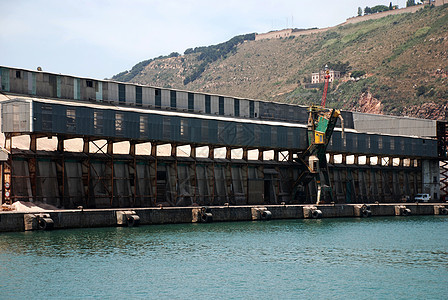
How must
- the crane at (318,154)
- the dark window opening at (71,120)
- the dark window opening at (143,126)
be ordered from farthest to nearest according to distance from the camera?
the crane at (318,154)
the dark window opening at (143,126)
the dark window opening at (71,120)

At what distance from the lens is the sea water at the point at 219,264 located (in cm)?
3556

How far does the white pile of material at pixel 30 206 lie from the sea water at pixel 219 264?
4697mm

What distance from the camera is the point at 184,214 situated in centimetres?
6525

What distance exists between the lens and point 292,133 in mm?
85812

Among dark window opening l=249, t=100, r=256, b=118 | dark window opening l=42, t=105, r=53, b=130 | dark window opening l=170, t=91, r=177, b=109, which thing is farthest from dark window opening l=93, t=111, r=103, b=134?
dark window opening l=249, t=100, r=256, b=118

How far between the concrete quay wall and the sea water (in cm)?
99

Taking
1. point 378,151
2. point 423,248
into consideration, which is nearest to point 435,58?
point 378,151

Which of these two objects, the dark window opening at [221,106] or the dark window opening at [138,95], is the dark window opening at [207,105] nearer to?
the dark window opening at [221,106]

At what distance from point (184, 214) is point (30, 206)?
604 inches

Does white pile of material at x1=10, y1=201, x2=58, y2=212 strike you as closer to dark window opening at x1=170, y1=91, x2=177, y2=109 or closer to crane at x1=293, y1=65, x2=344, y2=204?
dark window opening at x1=170, y1=91, x2=177, y2=109

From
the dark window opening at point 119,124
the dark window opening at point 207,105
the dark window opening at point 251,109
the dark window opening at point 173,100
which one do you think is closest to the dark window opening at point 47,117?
the dark window opening at point 119,124

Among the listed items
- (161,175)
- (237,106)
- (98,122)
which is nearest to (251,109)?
(237,106)

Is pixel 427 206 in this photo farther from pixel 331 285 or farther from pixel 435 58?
pixel 435 58

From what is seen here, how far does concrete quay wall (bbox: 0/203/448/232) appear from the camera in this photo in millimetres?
53281
